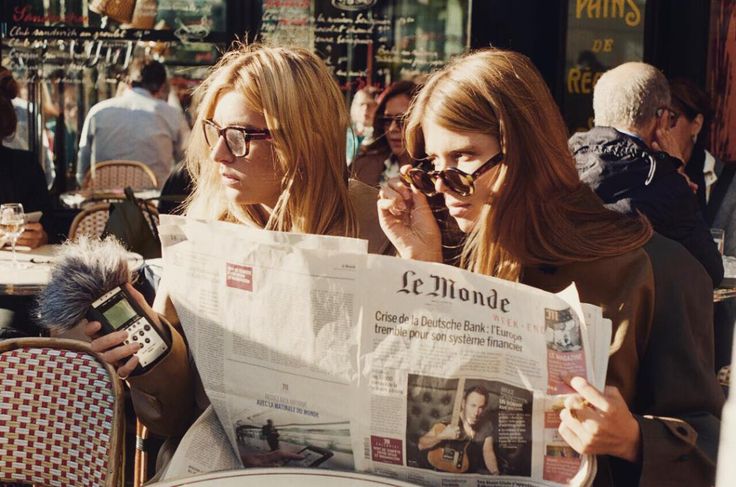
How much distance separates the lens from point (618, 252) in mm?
1919

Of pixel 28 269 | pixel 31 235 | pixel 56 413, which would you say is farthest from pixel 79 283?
pixel 31 235

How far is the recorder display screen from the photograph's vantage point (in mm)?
2000

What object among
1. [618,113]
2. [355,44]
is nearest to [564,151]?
[618,113]

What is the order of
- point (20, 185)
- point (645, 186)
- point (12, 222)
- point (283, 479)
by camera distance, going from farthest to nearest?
point (20, 185) → point (12, 222) → point (645, 186) → point (283, 479)

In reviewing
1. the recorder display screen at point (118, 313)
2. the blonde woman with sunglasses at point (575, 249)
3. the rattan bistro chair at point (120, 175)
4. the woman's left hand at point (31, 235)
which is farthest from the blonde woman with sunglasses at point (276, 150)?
the rattan bistro chair at point (120, 175)

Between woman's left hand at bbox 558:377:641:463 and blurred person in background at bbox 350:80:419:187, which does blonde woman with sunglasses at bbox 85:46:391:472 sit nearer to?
woman's left hand at bbox 558:377:641:463

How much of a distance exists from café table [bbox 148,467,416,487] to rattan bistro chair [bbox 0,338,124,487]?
26.6 inches

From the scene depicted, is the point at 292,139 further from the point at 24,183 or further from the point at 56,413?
the point at 24,183

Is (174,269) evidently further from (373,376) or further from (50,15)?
(50,15)

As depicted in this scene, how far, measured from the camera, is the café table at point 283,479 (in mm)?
1756

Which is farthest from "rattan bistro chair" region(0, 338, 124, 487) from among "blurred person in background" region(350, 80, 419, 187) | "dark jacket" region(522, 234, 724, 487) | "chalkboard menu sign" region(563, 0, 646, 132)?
"chalkboard menu sign" region(563, 0, 646, 132)

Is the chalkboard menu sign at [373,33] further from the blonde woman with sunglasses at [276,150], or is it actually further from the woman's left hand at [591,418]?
the woman's left hand at [591,418]

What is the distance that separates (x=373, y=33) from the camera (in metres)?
7.09

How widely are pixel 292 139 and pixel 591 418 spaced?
107 centimetres
